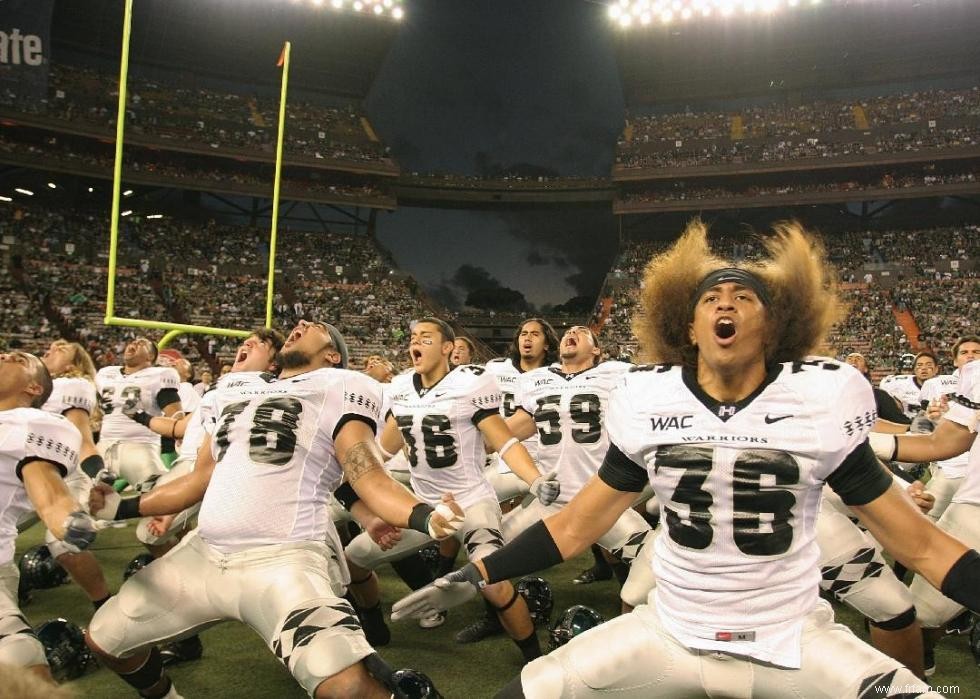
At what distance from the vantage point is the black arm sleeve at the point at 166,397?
732 centimetres

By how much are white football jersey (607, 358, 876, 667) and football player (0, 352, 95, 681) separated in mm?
2322

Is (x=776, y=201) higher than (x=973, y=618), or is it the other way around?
(x=776, y=201)

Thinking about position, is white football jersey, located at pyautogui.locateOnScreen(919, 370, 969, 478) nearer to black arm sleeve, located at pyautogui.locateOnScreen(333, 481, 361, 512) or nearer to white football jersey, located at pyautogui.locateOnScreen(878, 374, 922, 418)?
white football jersey, located at pyautogui.locateOnScreen(878, 374, 922, 418)

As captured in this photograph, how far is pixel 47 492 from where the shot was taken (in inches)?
126

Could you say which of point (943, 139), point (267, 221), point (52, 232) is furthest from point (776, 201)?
point (52, 232)

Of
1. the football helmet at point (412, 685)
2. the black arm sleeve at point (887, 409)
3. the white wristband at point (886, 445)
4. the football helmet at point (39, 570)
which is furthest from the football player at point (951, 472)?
the football helmet at point (39, 570)

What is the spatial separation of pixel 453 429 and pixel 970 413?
10.1ft

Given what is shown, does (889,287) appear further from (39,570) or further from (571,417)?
(39,570)

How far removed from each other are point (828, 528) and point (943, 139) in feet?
112

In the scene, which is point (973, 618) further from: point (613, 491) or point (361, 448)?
point (361, 448)

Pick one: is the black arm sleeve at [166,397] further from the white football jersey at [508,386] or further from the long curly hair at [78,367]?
the white football jersey at [508,386]

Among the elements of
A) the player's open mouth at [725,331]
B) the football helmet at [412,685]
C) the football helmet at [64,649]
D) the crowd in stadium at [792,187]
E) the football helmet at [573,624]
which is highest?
the crowd in stadium at [792,187]

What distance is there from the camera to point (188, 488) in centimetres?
369

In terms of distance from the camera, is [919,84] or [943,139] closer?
[943,139]
